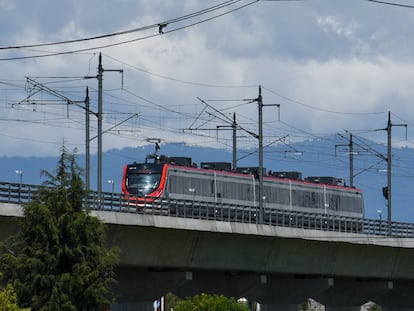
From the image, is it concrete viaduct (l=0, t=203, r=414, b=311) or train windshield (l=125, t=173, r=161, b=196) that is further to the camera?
train windshield (l=125, t=173, r=161, b=196)

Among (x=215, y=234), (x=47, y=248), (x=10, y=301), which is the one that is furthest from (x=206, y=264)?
(x=10, y=301)

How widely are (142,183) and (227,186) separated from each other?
5844 mm

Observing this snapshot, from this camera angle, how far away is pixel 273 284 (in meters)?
75.3

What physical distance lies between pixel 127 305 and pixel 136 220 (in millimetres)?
7355

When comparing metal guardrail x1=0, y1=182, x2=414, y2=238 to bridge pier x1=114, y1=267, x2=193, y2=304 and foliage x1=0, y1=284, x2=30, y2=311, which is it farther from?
foliage x1=0, y1=284, x2=30, y2=311

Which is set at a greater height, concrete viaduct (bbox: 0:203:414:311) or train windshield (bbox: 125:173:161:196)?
train windshield (bbox: 125:173:161:196)

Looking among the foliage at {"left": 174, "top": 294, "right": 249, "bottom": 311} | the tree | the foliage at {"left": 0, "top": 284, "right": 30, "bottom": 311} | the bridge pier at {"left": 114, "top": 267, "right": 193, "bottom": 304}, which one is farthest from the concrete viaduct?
the foliage at {"left": 0, "top": 284, "right": 30, "bottom": 311}

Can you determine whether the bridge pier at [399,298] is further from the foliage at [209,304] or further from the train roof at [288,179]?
the foliage at [209,304]

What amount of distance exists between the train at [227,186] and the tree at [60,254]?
81.0ft

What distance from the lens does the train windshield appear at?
7852 cm

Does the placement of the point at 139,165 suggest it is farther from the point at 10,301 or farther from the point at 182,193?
the point at 10,301

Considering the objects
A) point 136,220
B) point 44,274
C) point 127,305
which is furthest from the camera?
point 127,305

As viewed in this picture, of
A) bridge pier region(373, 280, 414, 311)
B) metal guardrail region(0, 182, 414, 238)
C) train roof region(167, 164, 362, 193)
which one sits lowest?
bridge pier region(373, 280, 414, 311)

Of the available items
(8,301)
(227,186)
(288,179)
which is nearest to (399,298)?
(288,179)
